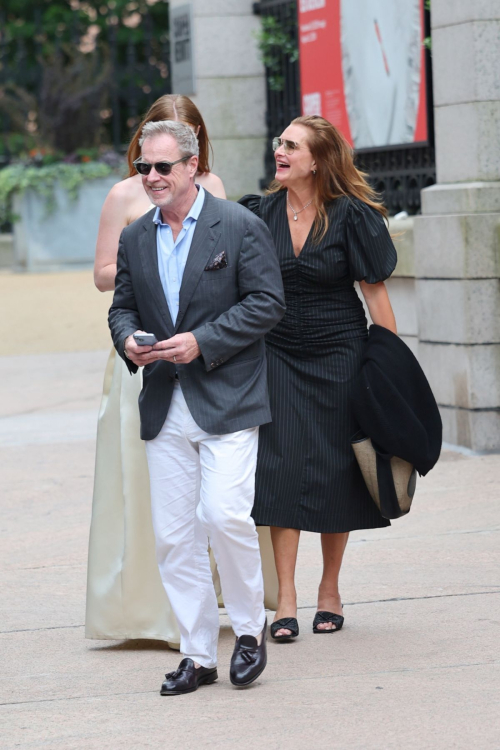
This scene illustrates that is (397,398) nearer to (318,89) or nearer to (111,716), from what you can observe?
(111,716)

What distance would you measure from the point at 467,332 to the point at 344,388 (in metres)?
3.12

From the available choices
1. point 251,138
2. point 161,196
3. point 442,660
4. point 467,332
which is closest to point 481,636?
point 442,660

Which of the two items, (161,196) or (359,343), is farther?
(359,343)

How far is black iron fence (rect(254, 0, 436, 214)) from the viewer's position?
864 cm

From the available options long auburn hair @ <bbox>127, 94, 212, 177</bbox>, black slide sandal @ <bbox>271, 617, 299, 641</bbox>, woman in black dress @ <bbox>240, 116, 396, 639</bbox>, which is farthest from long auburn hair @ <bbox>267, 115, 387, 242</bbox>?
black slide sandal @ <bbox>271, 617, 299, 641</bbox>

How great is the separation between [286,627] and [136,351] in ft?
4.33

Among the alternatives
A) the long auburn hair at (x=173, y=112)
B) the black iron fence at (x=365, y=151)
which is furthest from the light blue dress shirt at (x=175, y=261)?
the black iron fence at (x=365, y=151)

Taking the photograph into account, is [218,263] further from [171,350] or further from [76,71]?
[76,71]

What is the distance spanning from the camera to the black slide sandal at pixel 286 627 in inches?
181

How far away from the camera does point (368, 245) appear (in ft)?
15.1

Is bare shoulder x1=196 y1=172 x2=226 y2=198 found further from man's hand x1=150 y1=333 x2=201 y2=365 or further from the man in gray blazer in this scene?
man's hand x1=150 y1=333 x2=201 y2=365

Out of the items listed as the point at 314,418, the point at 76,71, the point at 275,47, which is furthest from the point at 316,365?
the point at 76,71

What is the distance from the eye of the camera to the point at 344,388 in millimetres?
4703

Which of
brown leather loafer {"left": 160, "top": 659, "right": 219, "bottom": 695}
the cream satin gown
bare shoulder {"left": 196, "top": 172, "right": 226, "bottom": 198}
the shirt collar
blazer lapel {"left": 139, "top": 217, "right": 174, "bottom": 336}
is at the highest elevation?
bare shoulder {"left": 196, "top": 172, "right": 226, "bottom": 198}
